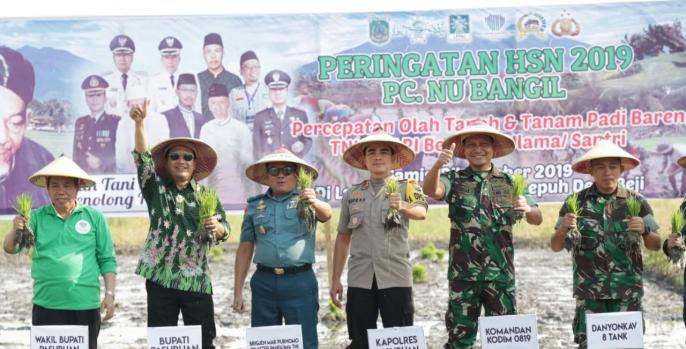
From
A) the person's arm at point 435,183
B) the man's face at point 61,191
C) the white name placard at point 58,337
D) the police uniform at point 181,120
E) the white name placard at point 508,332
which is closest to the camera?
the white name placard at point 58,337

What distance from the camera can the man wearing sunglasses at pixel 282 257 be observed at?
5.34 meters

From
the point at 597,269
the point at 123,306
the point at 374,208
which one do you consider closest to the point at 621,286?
the point at 597,269

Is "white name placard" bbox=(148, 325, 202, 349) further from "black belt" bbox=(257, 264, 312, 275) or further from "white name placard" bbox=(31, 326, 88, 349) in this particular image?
"black belt" bbox=(257, 264, 312, 275)

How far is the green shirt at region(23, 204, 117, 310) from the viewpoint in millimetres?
5043

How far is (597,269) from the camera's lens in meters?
5.39

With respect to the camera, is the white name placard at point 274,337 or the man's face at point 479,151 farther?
the man's face at point 479,151

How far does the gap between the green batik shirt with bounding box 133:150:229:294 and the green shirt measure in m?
0.29

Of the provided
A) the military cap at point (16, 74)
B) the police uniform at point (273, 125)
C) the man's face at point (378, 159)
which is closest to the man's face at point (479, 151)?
the man's face at point (378, 159)

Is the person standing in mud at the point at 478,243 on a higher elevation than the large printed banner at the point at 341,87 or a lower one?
lower

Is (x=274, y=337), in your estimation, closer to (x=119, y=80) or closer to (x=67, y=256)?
(x=67, y=256)

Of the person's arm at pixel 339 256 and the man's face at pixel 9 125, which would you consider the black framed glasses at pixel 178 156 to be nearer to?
the person's arm at pixel 339 256

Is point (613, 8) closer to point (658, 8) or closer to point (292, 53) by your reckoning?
point (658, 8)

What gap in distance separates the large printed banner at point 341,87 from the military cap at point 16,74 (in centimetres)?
1

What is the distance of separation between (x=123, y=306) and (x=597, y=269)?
212 inches
